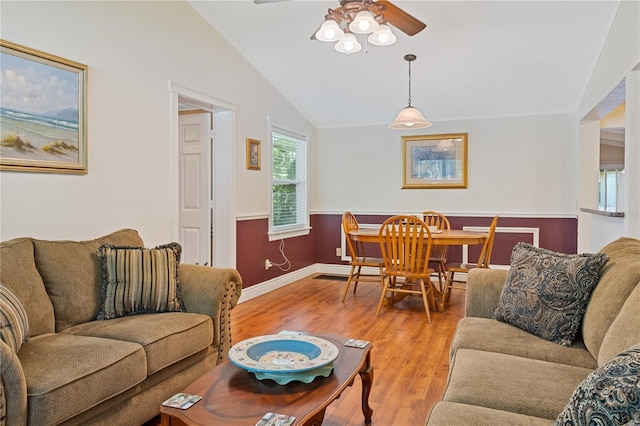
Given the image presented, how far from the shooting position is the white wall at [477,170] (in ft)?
17.1

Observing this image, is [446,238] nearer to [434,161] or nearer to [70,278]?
[434,161]

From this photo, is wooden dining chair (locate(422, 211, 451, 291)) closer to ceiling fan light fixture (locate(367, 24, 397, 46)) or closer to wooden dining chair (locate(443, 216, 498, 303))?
wooden dining chair (locate(443, 216, 498, 303))

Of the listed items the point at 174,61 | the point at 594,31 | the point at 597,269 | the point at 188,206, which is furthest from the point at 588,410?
the point at 188,206

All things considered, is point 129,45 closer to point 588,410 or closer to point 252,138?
point 252,138

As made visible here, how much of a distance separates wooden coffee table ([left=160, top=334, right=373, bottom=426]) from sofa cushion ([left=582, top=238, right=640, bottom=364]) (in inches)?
36.9

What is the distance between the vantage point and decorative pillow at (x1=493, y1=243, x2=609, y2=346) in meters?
1.92

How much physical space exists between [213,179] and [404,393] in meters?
2.85

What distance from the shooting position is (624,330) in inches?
55.6

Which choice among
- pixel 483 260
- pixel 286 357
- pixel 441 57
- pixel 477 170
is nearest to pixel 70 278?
pixel 286 357

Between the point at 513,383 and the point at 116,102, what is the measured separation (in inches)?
116

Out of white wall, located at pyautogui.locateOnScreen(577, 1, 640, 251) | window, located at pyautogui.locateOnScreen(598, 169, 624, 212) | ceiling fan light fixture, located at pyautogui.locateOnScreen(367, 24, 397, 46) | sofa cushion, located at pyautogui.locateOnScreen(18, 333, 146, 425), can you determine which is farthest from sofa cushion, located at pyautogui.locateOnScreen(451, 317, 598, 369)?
window, located at pyautogui.locateOnScreen(598, 169, 624, 212)

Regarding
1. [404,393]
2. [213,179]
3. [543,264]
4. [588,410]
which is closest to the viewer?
[588,410]

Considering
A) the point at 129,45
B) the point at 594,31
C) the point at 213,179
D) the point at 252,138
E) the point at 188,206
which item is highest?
the point at 594,31

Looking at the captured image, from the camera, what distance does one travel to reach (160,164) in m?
3.46
